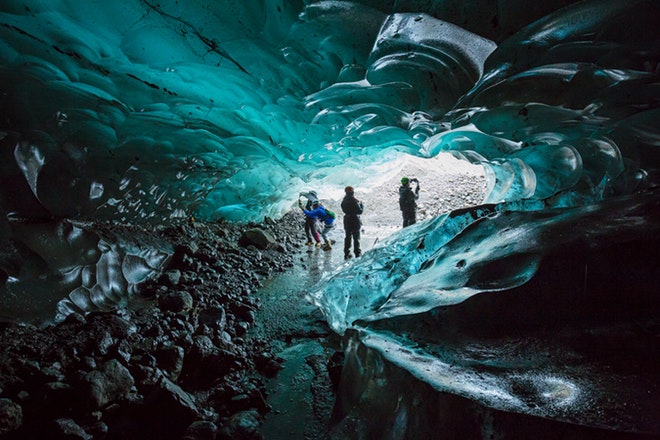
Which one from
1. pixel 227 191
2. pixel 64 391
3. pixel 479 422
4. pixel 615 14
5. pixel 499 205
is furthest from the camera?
Answer: pixel 227 191

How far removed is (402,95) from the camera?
11.5 feet

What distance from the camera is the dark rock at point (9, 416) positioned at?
5.61 ft

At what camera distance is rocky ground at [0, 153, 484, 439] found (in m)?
1.93

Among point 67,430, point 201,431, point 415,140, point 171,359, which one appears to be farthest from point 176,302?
point 415,140

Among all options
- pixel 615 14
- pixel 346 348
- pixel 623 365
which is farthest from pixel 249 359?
pixel 615 14

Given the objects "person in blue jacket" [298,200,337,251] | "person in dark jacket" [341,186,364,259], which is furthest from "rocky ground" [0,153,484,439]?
"person in blue jacket" [298,200,337,251]

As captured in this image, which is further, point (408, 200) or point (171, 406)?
point (408, 200)

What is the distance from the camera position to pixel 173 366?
2.52 m

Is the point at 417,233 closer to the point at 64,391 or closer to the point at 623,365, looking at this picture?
the point at 623,365

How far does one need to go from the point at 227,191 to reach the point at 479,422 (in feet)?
25.0

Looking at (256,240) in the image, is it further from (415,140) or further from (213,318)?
(415,140)

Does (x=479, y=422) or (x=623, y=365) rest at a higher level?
(x=623, y=365)

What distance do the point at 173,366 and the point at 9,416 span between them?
99 cm

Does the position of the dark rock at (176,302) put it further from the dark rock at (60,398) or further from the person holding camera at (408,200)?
the person holding camera at (408,200)
